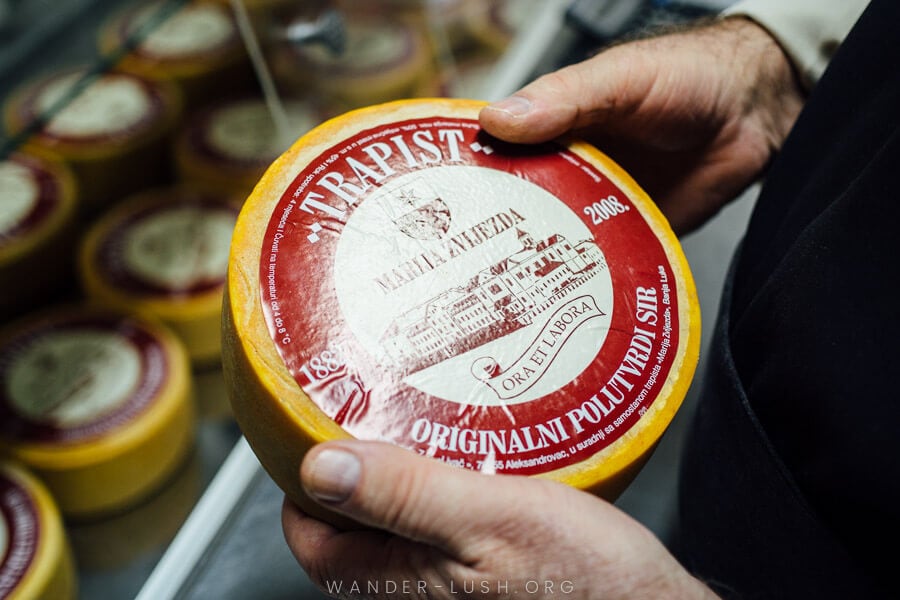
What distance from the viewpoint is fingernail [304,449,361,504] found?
51 cm

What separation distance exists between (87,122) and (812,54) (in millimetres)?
1212

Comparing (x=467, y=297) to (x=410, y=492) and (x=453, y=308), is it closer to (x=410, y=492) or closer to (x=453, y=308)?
(x=453, y=308)

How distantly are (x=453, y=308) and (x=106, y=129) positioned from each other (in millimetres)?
1022

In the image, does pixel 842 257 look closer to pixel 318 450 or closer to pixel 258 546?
pixel 318 450

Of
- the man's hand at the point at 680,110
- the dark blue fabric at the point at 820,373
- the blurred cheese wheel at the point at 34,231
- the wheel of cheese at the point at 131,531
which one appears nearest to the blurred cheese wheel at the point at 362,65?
the blurred cheese wheel at the point at 34,231

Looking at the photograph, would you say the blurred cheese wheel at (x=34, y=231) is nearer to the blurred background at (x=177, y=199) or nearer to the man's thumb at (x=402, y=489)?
the blurred background at (x=177, y=199)

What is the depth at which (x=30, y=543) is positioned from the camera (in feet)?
2.88

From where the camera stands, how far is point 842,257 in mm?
634

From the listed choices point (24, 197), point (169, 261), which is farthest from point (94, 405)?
point (24, 197)

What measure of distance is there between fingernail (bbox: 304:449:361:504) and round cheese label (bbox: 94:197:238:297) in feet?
2.48

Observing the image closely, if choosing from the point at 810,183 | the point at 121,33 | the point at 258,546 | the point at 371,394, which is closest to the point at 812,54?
the point at 810,183

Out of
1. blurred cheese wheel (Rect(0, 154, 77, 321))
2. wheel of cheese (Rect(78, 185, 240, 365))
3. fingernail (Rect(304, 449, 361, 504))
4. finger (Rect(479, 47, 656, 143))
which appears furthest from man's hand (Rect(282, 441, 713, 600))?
blurred cheese wheel (Rect(0, 154, 77, 321))

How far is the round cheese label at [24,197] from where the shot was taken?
1.19 metres

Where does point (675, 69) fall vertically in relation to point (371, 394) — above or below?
above
